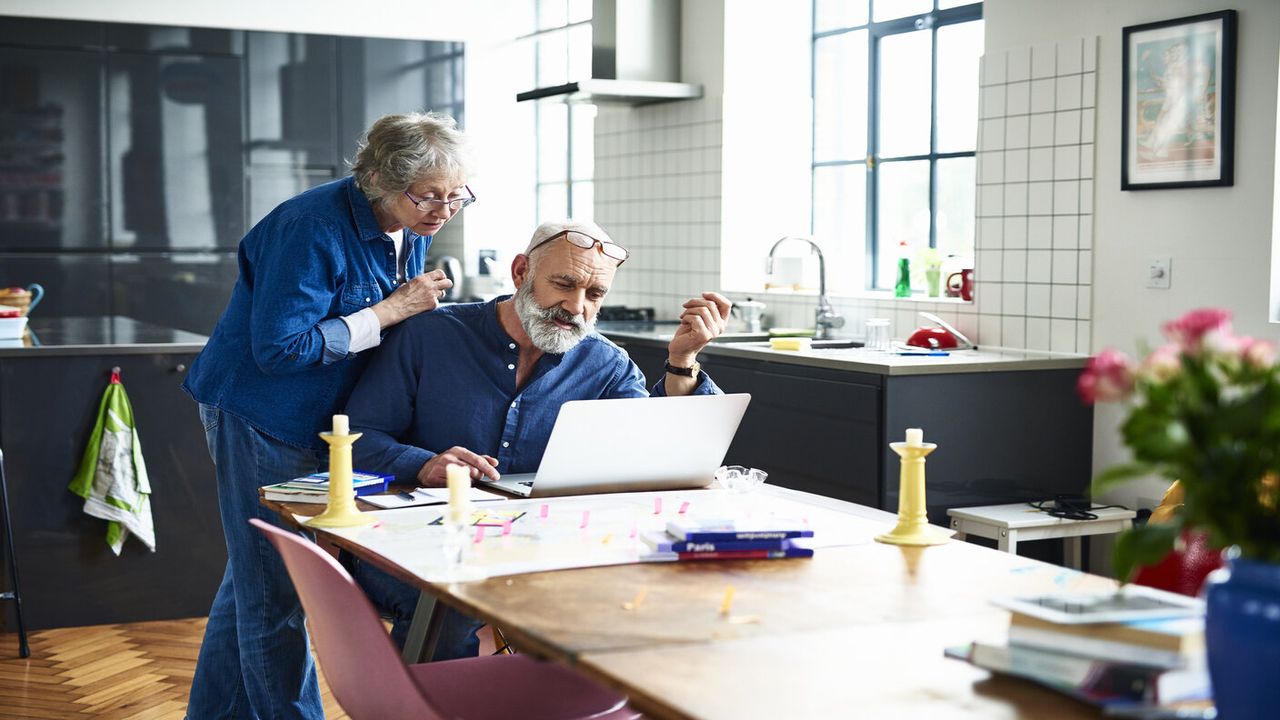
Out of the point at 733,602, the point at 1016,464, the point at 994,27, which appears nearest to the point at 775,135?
the point at 994,27

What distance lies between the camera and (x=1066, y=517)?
3811mm

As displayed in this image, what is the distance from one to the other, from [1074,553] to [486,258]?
13.9ft

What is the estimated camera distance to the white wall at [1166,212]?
11.8 ft

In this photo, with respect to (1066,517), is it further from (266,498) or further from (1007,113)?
(266,498)

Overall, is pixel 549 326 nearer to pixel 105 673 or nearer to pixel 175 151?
pixel 105 673

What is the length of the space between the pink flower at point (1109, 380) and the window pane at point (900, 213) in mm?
4013

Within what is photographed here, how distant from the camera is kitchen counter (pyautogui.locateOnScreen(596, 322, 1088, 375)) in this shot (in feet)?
13.1

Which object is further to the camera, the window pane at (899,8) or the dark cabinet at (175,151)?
the dark cabinet at (175,151)

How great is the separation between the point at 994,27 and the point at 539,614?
11.2ft

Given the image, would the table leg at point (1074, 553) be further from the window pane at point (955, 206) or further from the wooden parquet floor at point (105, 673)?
the wooden parquet floor at point (105, 673)

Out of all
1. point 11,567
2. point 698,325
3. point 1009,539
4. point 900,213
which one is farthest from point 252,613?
point 900,213

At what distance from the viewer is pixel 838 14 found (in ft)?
18.7

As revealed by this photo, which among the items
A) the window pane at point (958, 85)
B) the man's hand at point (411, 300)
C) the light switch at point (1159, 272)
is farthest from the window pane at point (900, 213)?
the man's hand at point (411, 300)

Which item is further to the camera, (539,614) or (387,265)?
(387,265)
